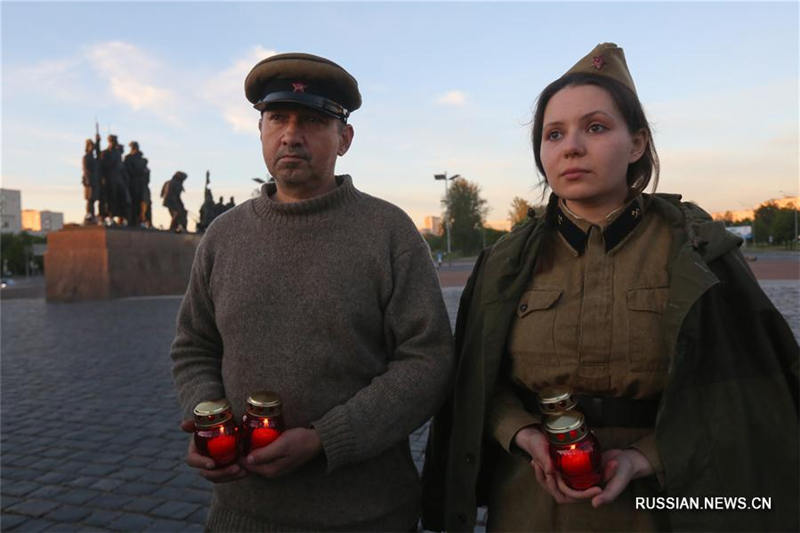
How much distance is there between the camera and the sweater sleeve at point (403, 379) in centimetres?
157

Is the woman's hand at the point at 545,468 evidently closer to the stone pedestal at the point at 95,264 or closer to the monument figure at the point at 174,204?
the stone pedestal at the point at 95,264

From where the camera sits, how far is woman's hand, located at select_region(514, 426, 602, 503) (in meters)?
1.28

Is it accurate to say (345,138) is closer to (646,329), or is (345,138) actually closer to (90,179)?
(646,329)

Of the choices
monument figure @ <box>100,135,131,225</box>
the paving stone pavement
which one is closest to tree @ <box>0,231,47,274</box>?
monument figure @ <box>100,135,131,225</box>

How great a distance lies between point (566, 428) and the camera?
4.20 ft

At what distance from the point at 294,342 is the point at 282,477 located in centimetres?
39

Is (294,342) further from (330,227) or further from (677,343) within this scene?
(677,343)

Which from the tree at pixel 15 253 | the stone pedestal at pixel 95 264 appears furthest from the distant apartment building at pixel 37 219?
the stone pedestal at pixel 95 264

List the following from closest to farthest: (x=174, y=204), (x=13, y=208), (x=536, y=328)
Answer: (x=536, y=328), (x=174, y=204), (x=13, y=208)

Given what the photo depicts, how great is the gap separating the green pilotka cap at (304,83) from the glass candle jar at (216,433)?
89 cm

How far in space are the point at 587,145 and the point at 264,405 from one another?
1.06m

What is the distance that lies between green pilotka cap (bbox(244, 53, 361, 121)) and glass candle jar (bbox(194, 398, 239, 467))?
0.89 metres

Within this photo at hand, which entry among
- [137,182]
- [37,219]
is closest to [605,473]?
[137,182]

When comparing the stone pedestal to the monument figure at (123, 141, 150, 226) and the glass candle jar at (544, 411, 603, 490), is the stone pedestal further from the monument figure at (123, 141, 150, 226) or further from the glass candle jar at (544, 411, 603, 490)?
the glass candle jar at (544, 411, 603, 490)
